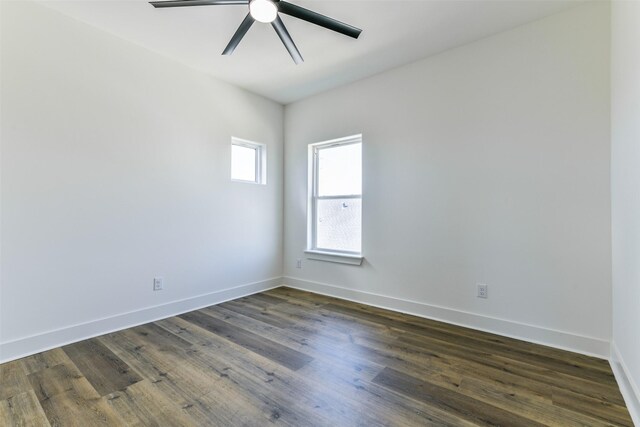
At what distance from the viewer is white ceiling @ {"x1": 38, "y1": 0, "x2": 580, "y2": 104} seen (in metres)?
2.16

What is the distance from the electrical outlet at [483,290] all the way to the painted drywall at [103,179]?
2.66 m

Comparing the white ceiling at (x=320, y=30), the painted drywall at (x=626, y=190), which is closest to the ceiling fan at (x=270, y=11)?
the white ceiling at (x=320, y=30)

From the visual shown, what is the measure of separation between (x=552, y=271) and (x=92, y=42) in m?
4.24

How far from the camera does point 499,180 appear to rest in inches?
97.8

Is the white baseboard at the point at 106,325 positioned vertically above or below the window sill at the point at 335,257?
below

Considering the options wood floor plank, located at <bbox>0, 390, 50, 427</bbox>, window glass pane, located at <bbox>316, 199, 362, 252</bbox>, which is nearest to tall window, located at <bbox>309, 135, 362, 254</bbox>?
window glass pane, located at <bbox>316, 199, 362, 252</bbox>

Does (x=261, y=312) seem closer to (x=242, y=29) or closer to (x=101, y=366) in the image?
(x=101, y=366)

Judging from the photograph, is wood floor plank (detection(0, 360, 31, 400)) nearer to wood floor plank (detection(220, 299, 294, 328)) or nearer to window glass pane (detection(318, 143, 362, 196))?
wood floor plank (detection(220, 299, 294, 328))

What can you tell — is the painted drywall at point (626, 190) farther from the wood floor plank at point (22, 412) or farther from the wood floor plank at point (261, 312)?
the wood floor plank at point (22, 412)

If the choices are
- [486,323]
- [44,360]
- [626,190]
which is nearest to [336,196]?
[486,323]


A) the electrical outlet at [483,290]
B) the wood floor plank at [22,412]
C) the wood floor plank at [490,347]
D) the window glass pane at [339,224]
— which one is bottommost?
the wood floor plank at [22,412]

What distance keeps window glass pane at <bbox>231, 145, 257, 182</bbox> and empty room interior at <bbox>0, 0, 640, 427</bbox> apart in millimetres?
171

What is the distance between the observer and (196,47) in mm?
2693

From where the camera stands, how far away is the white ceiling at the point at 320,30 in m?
2.16
